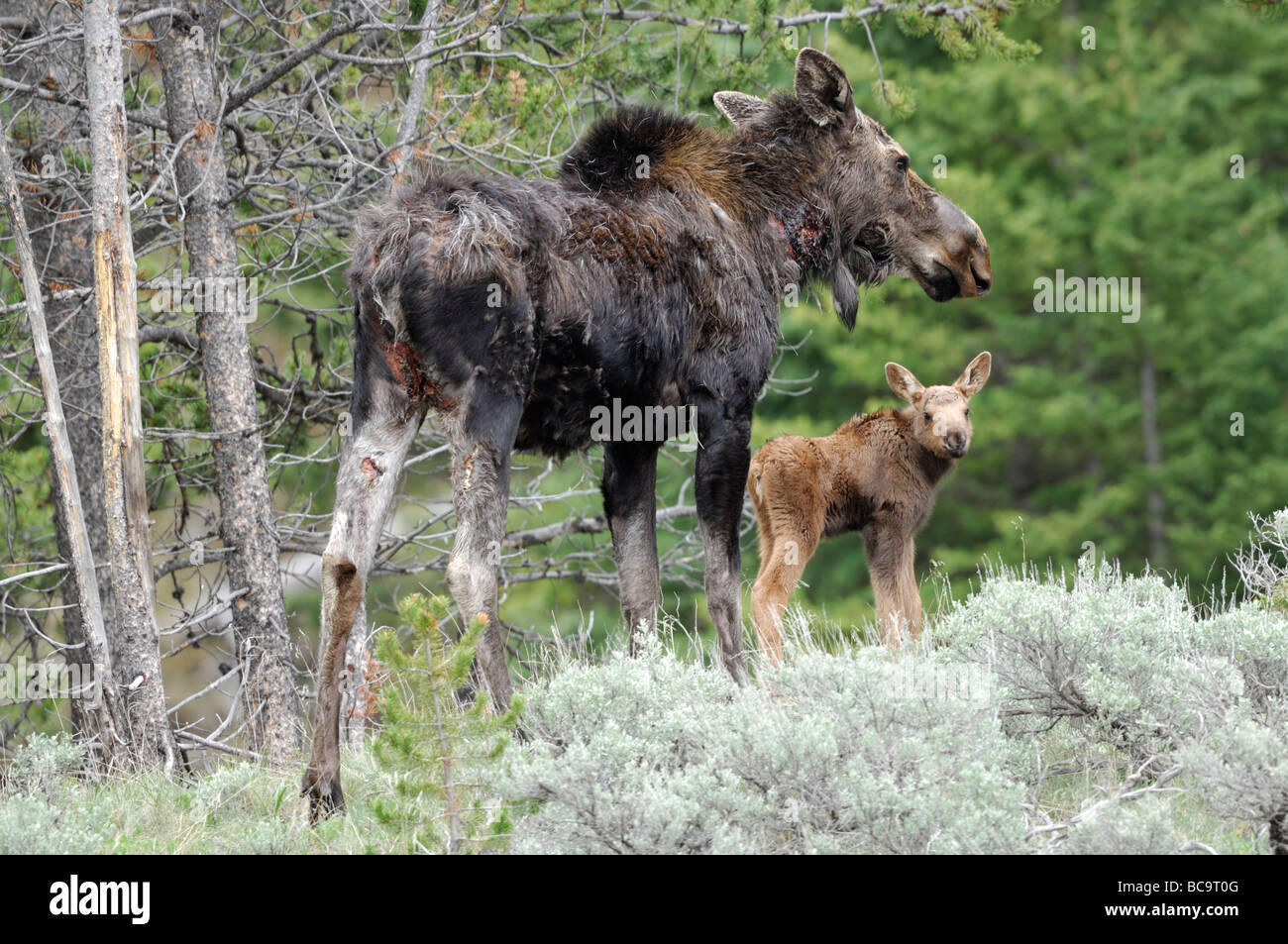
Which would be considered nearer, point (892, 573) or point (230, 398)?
point (230, 398)

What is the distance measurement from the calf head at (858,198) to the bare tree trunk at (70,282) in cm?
433

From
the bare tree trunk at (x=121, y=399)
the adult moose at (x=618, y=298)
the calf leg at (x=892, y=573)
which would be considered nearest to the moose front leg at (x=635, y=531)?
the adult moose at (x=618, y=298)

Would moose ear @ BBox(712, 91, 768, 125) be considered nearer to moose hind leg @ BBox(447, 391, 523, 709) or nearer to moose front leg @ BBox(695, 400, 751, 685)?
moose front leg @ BBox(695, 400, 751, 685)

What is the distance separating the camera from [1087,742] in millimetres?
5953

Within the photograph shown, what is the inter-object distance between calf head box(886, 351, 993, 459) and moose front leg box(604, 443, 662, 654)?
2.49 meters

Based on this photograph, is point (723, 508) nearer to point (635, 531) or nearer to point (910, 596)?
point (635, 531)

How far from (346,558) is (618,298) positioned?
175 cm

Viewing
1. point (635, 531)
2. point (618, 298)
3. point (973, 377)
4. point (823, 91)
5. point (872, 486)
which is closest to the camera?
point (618, 298)

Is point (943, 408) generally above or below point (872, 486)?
above

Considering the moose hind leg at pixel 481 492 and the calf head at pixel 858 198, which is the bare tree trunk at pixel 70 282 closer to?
the moose hind leg at pixel 481 492

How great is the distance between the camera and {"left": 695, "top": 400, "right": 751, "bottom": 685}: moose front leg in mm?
6801

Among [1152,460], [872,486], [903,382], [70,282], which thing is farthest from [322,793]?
[1152,460]

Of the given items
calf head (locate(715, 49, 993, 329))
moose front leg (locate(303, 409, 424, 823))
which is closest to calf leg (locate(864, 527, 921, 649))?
calf head (locate(715, 49, 993, 329))

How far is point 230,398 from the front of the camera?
8211mm
